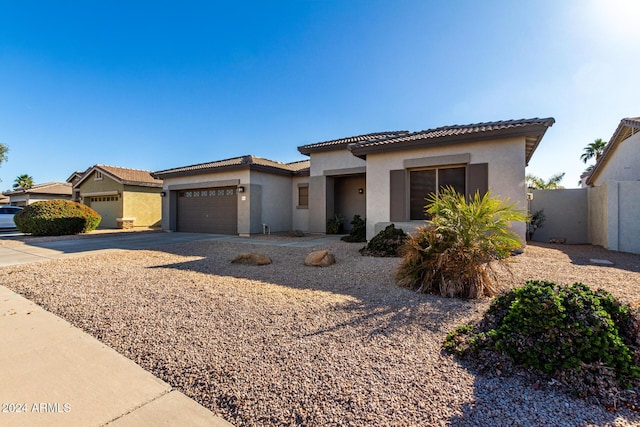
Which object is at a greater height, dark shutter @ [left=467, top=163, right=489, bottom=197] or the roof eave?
the roof eave

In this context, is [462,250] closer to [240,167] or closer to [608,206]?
[608,206]

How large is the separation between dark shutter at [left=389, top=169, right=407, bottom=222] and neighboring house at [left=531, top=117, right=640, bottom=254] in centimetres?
669

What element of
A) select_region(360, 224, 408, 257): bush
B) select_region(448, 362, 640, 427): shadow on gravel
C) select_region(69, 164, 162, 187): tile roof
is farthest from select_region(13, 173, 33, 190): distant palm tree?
select_region(448, 362, 640, 427): shadow on gravel

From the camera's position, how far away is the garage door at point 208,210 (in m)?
16.2

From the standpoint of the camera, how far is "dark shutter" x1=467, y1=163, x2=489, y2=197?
30.6 feet

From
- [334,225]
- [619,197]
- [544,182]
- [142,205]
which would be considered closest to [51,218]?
[142,205]

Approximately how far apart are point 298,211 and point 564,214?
1302cm

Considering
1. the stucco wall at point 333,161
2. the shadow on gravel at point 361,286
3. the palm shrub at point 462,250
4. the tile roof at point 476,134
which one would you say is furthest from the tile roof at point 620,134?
the shadow on gravel at point 361,286

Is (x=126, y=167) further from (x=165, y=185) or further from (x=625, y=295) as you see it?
(x=625, y=295)

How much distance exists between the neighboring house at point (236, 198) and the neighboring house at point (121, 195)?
4451 millimetres

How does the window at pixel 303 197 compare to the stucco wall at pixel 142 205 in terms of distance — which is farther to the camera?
the stucco wall at pixel 142 205

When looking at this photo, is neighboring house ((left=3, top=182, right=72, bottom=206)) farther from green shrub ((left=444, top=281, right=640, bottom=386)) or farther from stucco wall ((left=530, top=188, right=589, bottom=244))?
stucco wall ((left=530, top=188, right=589, bottom=244))

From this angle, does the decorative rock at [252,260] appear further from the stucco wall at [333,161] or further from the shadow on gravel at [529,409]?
the stucco wall at [333,161]

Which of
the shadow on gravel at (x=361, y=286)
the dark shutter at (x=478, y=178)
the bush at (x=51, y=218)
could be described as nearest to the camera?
the shadow on gravel at (x=361, y=286)
